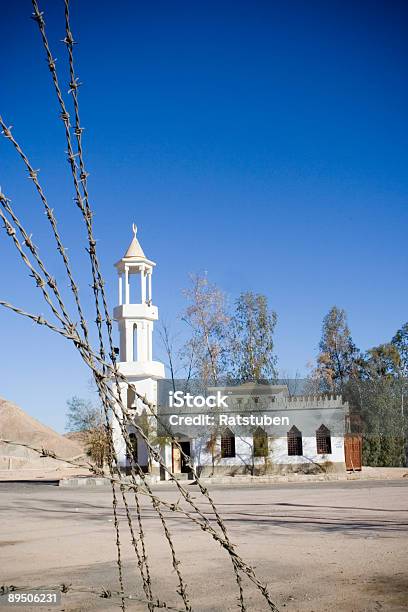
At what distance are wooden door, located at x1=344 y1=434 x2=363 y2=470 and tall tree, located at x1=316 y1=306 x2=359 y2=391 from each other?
64.5ft

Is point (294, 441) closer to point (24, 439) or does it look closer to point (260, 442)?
point (260, 442)

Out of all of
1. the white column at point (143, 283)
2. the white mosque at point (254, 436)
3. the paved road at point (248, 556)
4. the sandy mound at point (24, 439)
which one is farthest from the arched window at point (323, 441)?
the sandy mound at point (24, 439)

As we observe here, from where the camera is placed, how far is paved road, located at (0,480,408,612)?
22.0ft

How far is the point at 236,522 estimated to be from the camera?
14.1m

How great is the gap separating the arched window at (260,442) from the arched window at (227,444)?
3.98 ft

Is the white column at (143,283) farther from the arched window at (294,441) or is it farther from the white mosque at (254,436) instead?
the arched window at (294,441)

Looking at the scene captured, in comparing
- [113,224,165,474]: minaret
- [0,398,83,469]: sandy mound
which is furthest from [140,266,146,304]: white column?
[0,398,83,469]: sandy mound

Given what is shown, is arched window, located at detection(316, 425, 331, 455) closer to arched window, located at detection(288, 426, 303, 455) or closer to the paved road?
arched window, located at detection(288, 426, 303, 455)

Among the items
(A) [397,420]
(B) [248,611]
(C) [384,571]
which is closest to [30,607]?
(B) [248,611]

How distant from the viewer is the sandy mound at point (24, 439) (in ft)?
223

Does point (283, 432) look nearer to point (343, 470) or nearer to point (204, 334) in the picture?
point (343, 470)

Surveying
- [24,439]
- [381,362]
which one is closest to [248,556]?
[381,362]

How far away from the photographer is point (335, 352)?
60500 mm

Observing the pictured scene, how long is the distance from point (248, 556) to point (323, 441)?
30002mm
